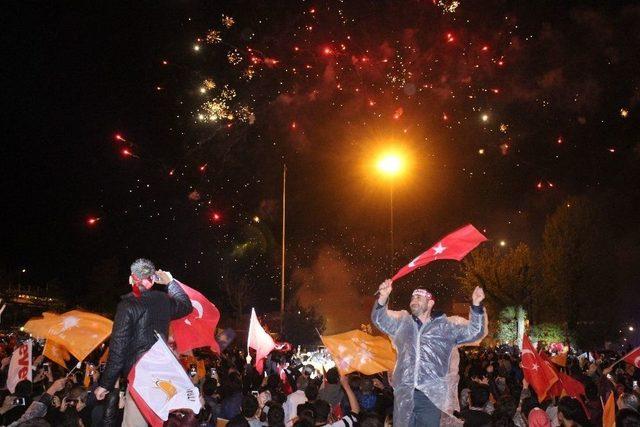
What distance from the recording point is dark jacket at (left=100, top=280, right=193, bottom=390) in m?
6.04

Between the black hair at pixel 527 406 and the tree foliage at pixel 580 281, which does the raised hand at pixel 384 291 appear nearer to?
the black hair at pixel 527 406

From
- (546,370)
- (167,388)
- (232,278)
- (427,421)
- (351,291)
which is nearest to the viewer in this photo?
(167,388)

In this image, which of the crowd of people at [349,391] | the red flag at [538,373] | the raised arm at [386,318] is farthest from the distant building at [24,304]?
the raised arm at [386,318]

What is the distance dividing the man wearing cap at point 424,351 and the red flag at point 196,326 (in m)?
3.11

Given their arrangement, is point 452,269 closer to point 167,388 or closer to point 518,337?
point 518,337

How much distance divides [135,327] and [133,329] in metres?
0.03

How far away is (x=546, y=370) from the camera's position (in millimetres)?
10688

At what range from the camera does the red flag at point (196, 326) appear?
8.91 metres

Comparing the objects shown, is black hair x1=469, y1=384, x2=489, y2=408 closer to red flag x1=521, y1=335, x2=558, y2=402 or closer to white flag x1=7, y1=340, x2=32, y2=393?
red flag x1=521, y1=335, x2=558, y2=402

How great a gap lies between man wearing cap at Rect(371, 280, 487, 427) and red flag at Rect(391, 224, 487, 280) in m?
0.70

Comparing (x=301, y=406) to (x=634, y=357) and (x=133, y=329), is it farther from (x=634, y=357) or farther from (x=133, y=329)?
(x=634, y=357)

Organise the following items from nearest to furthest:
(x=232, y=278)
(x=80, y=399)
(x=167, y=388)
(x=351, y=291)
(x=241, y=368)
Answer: (x=167, y=388) → (x=80, y=399) → (x=241, y=368) → (x=232, y=278) → (x=351, y=291)

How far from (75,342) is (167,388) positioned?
10.4 feet

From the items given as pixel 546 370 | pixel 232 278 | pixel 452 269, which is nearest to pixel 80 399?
pixel 546 370
